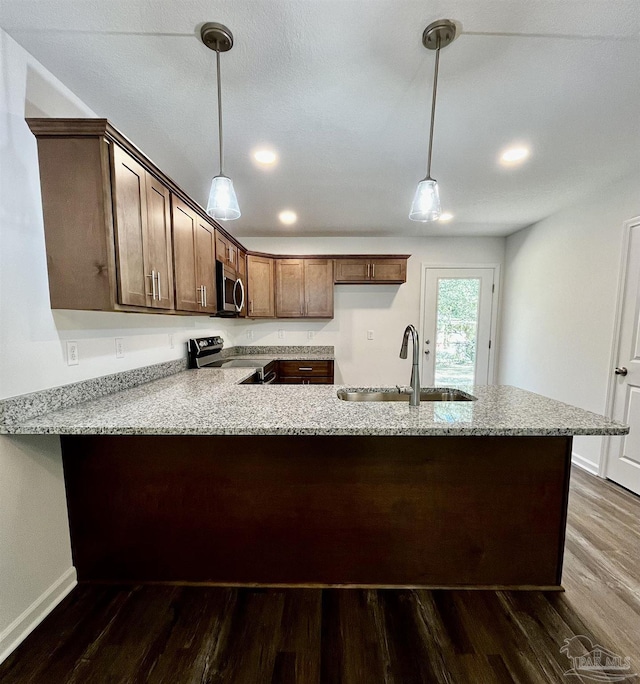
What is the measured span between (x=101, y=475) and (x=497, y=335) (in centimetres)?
445

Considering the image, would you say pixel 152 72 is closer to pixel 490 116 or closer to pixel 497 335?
pixel 490 116

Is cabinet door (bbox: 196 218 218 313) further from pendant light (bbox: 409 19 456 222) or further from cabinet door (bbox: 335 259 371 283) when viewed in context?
cabinet door (bbox: 335 259 371 283)

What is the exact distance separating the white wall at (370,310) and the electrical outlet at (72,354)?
2547mm

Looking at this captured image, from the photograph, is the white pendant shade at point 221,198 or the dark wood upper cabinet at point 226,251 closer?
the white pendant shade at point 221,198

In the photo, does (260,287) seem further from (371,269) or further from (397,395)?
(397,395)

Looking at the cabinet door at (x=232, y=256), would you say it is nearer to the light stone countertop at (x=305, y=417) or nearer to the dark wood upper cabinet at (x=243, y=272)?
the dark wood upper cabinet at (x=243, y=272)

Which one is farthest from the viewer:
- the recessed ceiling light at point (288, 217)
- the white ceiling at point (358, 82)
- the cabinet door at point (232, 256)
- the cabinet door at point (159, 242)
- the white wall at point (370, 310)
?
the white wall at point (370, 310)

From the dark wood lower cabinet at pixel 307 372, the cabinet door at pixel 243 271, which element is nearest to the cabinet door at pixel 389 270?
the dark wood lower cabinet at pixel 307 372

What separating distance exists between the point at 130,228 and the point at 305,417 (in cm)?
121

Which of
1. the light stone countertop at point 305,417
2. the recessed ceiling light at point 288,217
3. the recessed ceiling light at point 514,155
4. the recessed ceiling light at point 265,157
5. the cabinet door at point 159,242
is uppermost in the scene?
the recessed ceiling light at point 514,155

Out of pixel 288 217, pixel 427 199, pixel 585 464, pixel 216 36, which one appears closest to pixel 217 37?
pixel 216 36

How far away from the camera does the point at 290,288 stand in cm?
379

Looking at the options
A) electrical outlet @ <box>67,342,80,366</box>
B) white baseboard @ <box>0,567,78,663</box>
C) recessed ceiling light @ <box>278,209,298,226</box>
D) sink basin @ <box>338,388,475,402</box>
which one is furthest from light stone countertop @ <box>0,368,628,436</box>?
recessed ceiling light @ <box>278,209,298,226</box>

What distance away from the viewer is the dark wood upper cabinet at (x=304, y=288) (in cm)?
376
